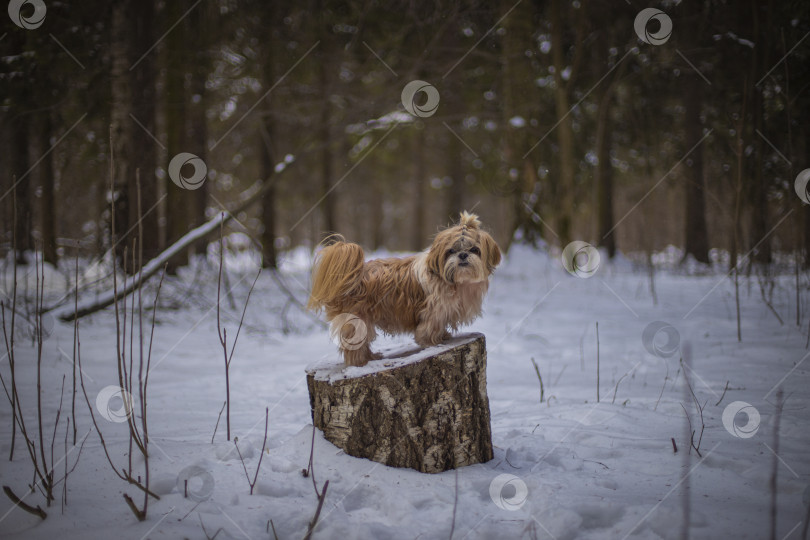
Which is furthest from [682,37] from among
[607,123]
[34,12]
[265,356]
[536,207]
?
[34,12]

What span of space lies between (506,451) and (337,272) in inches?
A: 68.0

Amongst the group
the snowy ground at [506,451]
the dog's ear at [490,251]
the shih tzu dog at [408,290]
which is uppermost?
the dog's ear at [490,251]

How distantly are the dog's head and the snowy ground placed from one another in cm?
127

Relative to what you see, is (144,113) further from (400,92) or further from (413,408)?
(413,408)

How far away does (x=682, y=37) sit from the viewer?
32.0 ft

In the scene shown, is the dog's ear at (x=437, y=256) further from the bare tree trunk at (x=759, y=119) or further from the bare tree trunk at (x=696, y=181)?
the bare tree trunk at (x=696, y=181)

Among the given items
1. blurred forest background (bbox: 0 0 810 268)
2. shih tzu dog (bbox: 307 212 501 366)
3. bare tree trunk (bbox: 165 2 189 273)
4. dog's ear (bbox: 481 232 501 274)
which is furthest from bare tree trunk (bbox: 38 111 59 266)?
dog's ear (bbox: 481 232 501 274)

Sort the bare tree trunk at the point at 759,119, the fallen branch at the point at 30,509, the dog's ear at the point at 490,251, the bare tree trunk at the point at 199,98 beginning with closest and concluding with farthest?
the fallen branch at the point at 30,509 < the dog's ear at the point at 490,251 < the bare tree trunk at the point at 759,119 < the bare tree trunk at the point at 199,98

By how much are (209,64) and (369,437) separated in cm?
894

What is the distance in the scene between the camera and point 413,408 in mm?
2904

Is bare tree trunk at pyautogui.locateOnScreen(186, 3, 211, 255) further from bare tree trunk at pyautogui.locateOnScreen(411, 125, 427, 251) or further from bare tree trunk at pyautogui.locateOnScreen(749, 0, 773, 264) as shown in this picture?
bare tree trunk at pyautogui.locateOnScreen(749, 0, 773, 264)

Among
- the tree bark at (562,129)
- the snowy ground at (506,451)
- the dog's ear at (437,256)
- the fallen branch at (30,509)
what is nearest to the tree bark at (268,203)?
the snowy ground at (506,451)

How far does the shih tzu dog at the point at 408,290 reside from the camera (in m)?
3.18

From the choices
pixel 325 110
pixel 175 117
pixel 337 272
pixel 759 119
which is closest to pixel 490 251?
pixel 337 272
